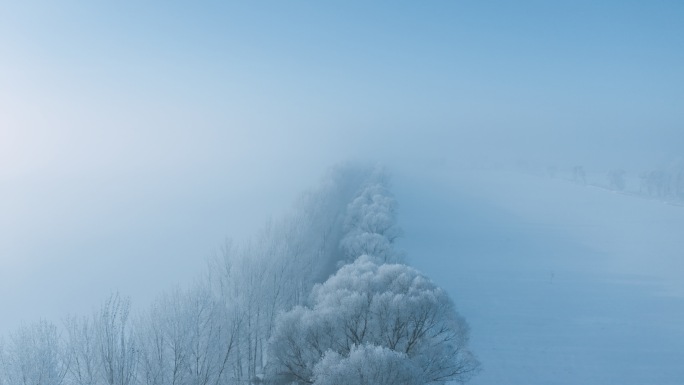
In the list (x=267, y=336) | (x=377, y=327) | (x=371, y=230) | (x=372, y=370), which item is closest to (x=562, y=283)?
(x=371, y=230)

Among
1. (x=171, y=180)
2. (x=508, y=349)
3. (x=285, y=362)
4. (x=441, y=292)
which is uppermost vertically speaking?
(x=171, y=180)

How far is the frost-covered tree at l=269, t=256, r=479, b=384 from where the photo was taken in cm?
1983

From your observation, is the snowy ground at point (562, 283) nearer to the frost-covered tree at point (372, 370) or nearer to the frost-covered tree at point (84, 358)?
the frost-covered tree at point (372, 370)

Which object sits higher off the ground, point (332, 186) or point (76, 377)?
point (332, 186)

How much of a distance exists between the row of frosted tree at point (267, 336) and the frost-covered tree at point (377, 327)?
5 cm

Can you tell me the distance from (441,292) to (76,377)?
1589 centimetres

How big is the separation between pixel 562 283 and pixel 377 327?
2804cm

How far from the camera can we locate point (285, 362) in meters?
20.1

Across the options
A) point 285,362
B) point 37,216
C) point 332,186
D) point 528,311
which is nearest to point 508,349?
point 528,311

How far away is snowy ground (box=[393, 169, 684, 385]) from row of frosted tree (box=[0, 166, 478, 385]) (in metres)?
6.47

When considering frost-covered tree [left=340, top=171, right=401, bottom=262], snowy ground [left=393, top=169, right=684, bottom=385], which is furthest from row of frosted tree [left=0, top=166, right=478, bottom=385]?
frost-covered tree [left=340, top=171, right=401, bottom=262]

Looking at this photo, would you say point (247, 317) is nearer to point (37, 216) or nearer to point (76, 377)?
point (76, 377)

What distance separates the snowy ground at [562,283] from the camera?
1053 inches

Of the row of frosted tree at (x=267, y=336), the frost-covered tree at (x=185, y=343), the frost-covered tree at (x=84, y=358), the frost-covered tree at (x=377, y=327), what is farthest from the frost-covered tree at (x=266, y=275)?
the frost-covered tree at (x=84, y=358)
